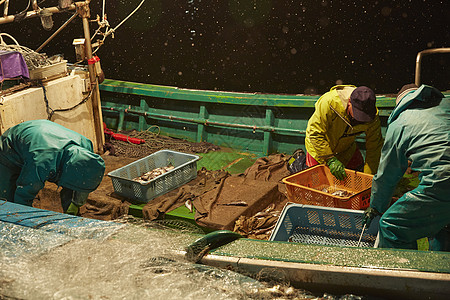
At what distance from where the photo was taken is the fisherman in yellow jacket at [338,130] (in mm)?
4367

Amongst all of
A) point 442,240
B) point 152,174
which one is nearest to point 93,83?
point 152,174

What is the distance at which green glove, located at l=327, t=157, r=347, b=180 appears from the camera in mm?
4430

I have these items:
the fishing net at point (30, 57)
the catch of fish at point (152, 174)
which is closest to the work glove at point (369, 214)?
the catch of fish at point (152, 174)

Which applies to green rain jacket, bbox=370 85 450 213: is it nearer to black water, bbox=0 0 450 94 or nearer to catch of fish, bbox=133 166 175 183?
catch of fish, bbox=133 166 175 183

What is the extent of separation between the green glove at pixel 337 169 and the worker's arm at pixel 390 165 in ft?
3.56

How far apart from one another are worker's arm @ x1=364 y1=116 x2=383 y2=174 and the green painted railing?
0.87m

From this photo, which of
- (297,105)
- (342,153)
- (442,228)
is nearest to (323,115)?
(342,153)

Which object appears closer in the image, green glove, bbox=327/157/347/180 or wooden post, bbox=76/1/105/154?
green glove, bbox=327/157/347/180

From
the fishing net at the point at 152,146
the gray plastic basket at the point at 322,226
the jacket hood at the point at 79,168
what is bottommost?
the fishing net at the point at 152,146

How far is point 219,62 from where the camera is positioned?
1098 cm

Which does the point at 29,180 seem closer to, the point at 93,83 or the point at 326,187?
the point at 93,83

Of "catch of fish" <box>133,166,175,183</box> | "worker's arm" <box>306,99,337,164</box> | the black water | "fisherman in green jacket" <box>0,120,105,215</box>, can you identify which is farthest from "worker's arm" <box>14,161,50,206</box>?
the black water

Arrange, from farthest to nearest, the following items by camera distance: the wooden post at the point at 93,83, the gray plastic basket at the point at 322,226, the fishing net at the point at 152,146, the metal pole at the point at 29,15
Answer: the fishing net at the point at 152,146 < the wooden post at the point at 93,83 < the metal pole at the point at 29,15 < the gray plastic basket at the point at 322,226

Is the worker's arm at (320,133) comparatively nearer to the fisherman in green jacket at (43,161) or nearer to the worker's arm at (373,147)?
the worker's arm at (373,147)
